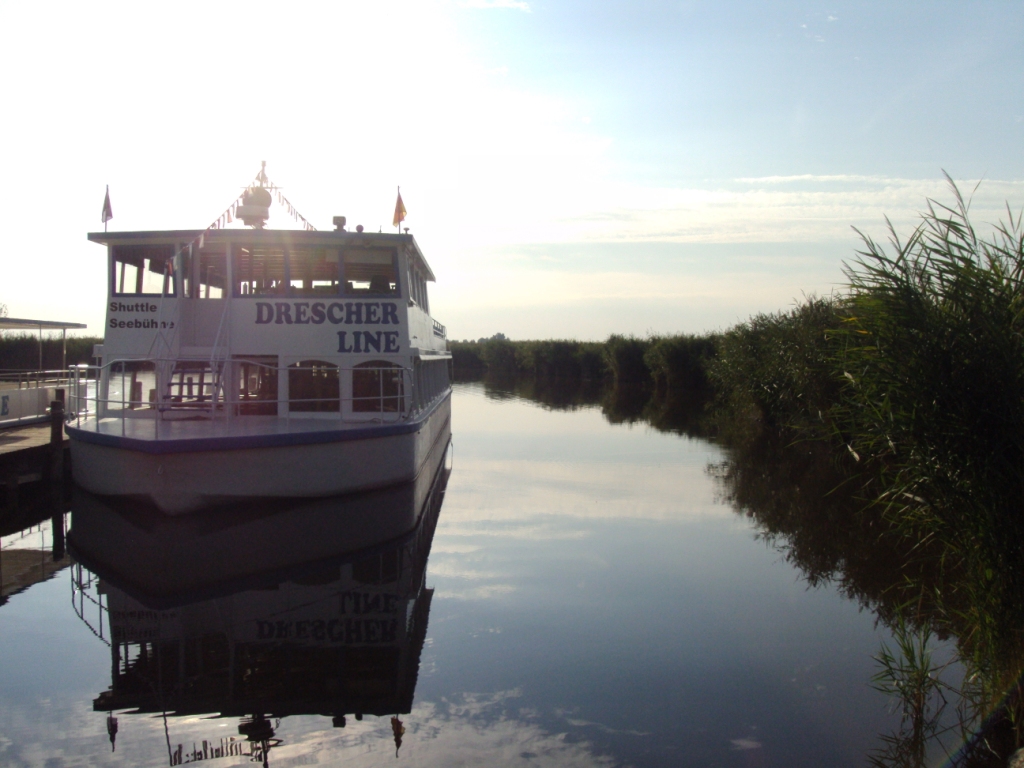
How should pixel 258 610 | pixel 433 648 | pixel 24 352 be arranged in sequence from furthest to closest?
1. pixel 24 352
2. pixel 258 610
3. pixel 433 648

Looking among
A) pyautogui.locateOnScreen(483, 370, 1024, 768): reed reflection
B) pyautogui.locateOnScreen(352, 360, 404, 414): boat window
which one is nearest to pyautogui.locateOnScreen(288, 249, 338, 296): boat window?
pyautogui.locateOnScreen(352, 360, 404, 414): boat window

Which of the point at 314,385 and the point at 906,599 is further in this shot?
the point at 314,385

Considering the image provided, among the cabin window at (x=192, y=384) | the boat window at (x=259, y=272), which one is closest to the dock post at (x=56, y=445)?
the cabin window at (x=192, y=384)

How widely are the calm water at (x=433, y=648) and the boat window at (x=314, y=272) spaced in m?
3.77

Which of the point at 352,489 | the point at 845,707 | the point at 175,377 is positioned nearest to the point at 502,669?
the point at 845,707

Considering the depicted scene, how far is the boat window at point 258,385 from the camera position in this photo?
1420cm

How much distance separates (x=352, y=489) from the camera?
12781 millimetres

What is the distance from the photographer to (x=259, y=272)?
48.3ft

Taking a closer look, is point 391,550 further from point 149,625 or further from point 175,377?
point 175,377

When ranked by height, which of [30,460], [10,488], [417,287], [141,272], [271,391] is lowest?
[10,488]

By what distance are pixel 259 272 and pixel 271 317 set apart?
46.4 inches

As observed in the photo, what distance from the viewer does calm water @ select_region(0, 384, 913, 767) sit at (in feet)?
18.9

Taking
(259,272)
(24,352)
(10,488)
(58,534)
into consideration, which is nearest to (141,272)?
(259,272)

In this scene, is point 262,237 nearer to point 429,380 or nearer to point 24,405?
point 429,380
